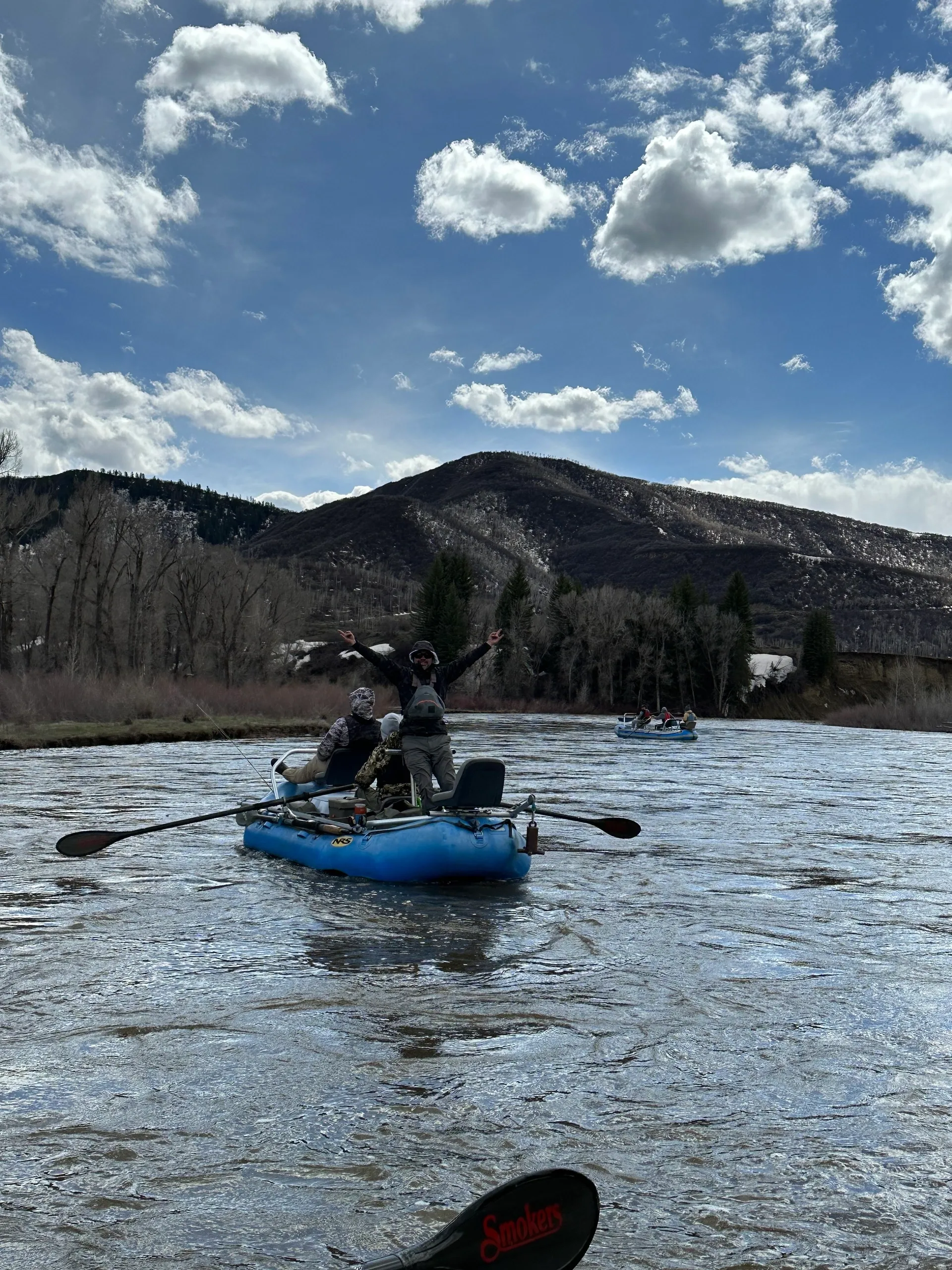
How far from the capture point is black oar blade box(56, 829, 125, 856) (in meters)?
12.4

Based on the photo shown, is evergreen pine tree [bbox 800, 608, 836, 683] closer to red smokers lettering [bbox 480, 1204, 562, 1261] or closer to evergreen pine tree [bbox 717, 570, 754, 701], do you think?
evergreen pine tree [bbox 717, 570, 754, 701]

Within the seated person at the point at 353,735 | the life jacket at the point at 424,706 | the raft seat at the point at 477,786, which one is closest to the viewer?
the raft seat at the point at 477,786

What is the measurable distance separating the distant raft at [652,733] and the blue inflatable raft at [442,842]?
40.7 metres

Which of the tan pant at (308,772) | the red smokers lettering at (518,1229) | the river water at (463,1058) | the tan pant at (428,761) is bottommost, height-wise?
the river water at (463,1058)

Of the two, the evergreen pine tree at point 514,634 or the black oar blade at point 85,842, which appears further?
the evergreen pine tree at point 514,634

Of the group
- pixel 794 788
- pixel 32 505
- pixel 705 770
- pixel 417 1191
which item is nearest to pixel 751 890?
pixel 417 1191

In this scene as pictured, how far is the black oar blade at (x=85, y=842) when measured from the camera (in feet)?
40.7

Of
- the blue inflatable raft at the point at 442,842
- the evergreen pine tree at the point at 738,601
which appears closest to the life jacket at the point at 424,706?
the blue inflatable raft at the point at 442,842

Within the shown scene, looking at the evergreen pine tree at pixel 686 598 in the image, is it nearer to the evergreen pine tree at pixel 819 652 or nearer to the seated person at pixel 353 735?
the evergreen pine tree at pixel 819 652

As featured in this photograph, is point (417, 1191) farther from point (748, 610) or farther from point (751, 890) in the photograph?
point (748, 610)

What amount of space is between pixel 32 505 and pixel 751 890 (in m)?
52.6

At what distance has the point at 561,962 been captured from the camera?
9656mm

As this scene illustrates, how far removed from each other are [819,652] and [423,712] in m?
106

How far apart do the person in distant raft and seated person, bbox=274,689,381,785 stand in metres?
1.20
